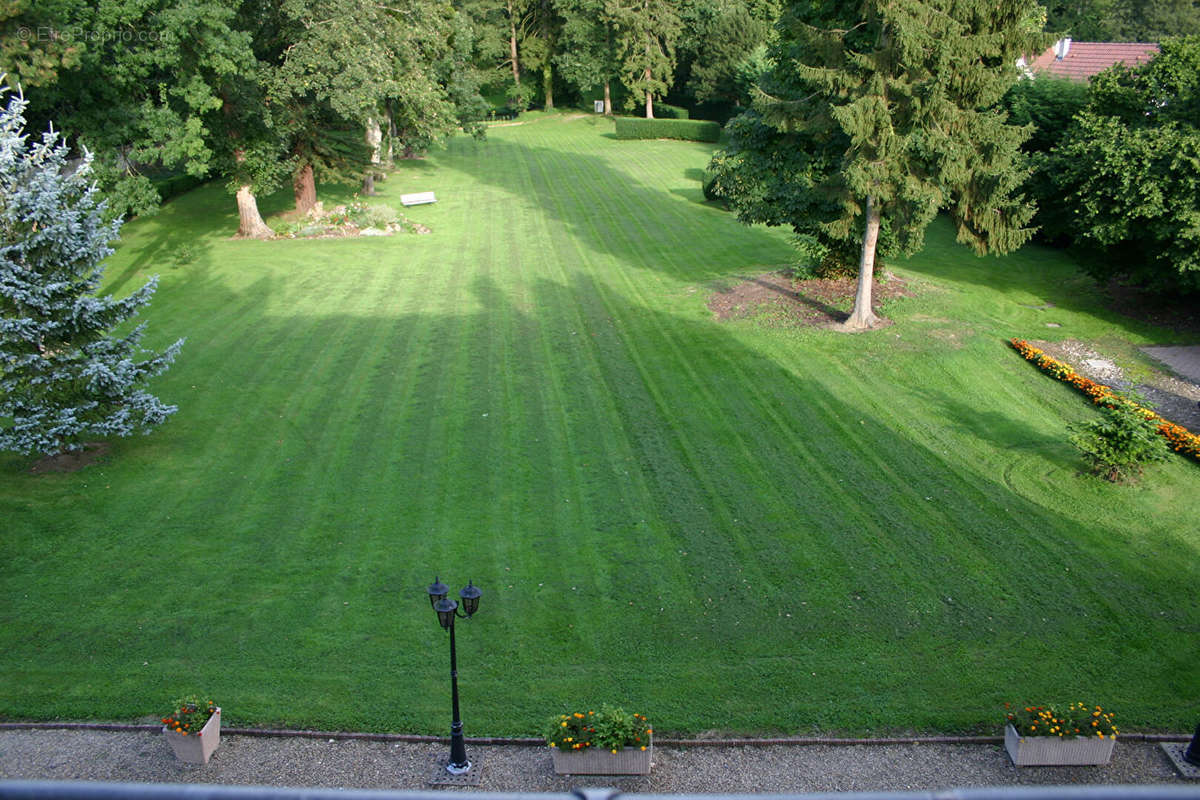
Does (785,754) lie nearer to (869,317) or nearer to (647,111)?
(869,317)

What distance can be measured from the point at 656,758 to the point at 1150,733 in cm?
570

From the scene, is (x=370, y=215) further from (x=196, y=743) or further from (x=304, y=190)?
(x=196, y=743)

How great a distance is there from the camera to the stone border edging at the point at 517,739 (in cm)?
937

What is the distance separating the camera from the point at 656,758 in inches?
360

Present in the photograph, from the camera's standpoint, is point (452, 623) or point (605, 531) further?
point (605, 531)

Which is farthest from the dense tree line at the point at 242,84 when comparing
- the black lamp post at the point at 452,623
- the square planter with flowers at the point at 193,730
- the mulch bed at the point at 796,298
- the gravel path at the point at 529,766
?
the black lamp post at the point at 452,623

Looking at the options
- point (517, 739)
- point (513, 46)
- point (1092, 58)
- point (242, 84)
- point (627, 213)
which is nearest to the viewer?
point (517, 739)

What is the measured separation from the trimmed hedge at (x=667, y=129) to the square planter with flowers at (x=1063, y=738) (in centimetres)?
4758

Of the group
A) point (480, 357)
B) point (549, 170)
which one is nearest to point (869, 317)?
point (480, 357)

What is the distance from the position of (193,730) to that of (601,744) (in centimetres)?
444

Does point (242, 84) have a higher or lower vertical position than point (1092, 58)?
lower

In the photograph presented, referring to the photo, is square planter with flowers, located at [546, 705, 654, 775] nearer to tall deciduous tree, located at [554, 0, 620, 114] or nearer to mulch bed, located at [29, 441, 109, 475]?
mulch bed, located at [29, 441, 109, 475]

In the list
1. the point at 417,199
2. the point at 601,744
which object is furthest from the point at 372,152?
the point at 601,744

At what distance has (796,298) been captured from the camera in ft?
78.5
